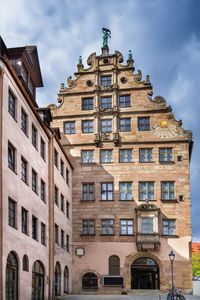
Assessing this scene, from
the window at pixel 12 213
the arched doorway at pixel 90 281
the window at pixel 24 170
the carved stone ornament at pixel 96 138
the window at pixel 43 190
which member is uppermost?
the carved stone ornament at pixel 96 138

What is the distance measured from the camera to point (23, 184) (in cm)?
2603

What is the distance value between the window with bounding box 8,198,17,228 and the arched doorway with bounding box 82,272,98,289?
61.5 ft

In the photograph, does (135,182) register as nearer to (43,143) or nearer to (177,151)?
(177,151)

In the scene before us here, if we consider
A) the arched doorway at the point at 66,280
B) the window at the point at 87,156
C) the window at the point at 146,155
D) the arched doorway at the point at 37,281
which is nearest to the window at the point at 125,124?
the window at the point at 146,155

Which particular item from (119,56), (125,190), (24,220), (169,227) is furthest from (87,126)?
(24,220)

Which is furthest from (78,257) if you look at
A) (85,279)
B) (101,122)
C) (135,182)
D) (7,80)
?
(7,80)

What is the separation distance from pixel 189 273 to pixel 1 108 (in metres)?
24.0

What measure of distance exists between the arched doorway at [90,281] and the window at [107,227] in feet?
11.5

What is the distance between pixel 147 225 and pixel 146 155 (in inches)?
229

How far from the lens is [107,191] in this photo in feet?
141

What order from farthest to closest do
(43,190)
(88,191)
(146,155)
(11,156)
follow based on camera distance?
(88,191) → (146,155) → (43,190) → (11,156)

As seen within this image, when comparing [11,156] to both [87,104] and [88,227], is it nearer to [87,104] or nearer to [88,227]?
[88,227]

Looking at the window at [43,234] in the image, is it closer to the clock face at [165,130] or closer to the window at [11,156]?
the window at [11,156]

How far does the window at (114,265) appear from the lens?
41284 mm
